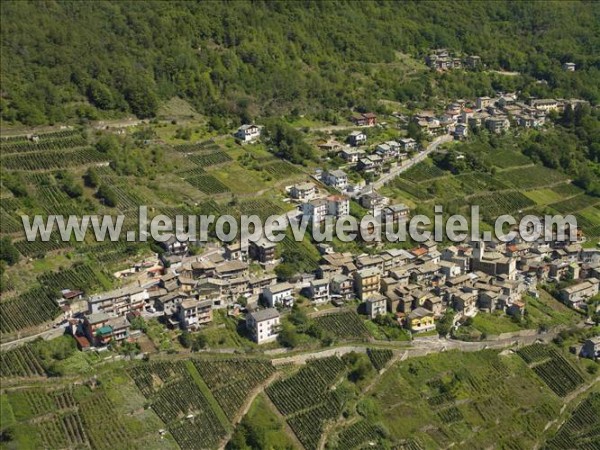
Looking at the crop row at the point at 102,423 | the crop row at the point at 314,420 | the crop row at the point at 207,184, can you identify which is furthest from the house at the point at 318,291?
the crop row at the point at 102,423

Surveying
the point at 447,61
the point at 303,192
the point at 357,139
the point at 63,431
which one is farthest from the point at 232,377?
the point at 447,61

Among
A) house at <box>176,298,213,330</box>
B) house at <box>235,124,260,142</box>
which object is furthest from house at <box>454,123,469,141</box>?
house at <box>176,298,213,330</box>

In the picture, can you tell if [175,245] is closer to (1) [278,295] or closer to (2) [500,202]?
(1) [278,295]

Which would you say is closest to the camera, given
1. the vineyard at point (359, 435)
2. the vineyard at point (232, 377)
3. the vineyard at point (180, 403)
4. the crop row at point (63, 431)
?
the crop row at point (63, 431)

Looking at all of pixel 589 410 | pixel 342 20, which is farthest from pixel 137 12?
pixel 589 410

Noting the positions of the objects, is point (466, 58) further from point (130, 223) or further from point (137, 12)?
point (130, 223)

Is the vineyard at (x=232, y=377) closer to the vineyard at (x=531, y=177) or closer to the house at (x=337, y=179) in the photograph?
the house at (x=337, y=179)

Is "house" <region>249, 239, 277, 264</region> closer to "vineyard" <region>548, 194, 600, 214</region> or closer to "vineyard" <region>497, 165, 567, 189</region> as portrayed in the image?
"vineyard" <region>497, 165, 567, 189</region>
